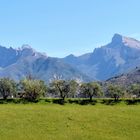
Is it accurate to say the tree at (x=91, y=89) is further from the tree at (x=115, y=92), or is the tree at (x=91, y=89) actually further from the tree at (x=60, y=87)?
the tree at (x=60, y=87)

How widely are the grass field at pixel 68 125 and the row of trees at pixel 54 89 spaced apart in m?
73.5

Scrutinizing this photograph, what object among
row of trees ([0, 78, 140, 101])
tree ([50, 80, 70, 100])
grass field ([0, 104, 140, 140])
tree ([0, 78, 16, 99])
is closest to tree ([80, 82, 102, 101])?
row of trees ([0, 78, 140, 101])

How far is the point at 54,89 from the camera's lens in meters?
188

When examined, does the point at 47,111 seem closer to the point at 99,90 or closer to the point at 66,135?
the point at 66,135

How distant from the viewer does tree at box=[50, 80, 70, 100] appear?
183500 millimetres

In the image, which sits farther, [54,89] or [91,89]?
[54,89]

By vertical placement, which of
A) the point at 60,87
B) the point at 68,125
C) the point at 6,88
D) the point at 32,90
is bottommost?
the point at 68,125

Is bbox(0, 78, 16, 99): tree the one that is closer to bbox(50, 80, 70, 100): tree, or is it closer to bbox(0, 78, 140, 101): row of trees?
bbox(0, 78, 140, 101): row of trees

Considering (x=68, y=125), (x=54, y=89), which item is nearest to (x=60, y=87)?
(x=54, y=89)

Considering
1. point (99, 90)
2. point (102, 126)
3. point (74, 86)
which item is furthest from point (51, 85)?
point (102, 126)

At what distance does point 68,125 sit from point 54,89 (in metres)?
108

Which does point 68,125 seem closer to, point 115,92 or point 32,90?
point 32,90

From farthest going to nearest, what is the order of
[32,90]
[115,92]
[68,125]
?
[115,92] → [32,90] → [68,125]

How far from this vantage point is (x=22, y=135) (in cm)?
7150
